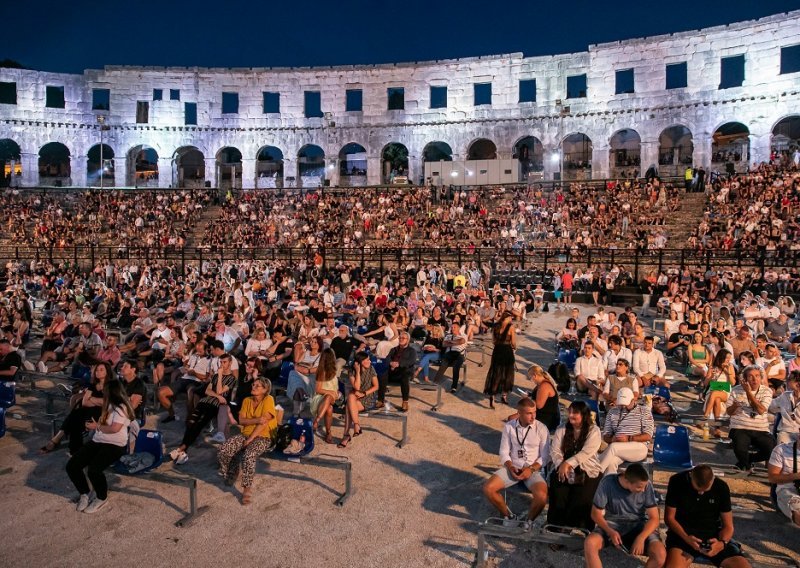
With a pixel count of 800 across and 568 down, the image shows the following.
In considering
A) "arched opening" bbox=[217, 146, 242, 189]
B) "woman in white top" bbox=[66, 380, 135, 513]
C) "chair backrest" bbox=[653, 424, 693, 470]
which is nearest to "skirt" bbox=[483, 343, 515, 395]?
"chair backrest" bbox=[653, 424, 693, 470]

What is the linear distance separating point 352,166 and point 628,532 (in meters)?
47.7

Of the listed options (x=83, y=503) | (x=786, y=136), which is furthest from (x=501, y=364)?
(x=786, y=136)

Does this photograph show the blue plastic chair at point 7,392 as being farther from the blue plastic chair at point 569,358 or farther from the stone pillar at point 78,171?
the stone pillar at point 78,171

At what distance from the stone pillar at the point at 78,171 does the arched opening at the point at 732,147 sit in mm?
42701

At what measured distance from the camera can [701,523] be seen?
525 centimetres

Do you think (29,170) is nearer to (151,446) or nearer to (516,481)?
(151,446)

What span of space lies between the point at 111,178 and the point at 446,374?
44928mm

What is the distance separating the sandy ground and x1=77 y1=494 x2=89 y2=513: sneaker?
67 millimetres

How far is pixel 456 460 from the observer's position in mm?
8227

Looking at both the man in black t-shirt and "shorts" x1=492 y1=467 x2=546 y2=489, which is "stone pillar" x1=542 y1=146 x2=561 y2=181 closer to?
"shorts" x1=492 y1=467 x2=546 y2=489

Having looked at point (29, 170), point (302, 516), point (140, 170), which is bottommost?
point (302, 516)

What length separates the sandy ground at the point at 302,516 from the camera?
590 cm

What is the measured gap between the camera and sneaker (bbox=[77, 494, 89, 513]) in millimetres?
6809

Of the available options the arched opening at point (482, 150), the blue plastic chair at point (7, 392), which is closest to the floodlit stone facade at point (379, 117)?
the arched opening at point (482, 150)
